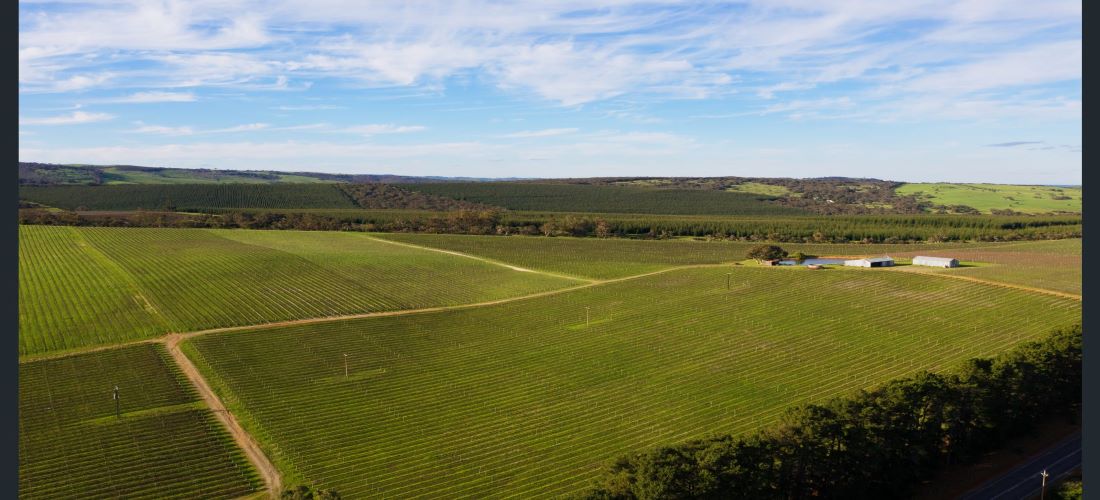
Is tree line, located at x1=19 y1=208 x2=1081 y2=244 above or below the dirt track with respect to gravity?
above

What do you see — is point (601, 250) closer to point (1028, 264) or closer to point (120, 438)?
point (1028, 264)

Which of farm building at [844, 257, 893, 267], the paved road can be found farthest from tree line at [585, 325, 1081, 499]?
farm building at [844, 257, 893, 267]

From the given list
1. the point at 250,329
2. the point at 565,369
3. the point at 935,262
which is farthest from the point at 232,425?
the point at 935,262

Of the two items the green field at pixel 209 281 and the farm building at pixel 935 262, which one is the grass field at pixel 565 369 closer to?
the green field at pixel 209 281

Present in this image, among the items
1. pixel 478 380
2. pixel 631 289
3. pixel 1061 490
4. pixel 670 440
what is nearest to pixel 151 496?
pixel 478 380

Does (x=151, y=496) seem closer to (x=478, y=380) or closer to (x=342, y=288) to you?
(x=478, y=380)

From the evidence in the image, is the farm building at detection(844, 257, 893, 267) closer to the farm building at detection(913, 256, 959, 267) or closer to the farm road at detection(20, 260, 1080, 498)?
the farm building at detection(913, 256, 959, 267)
